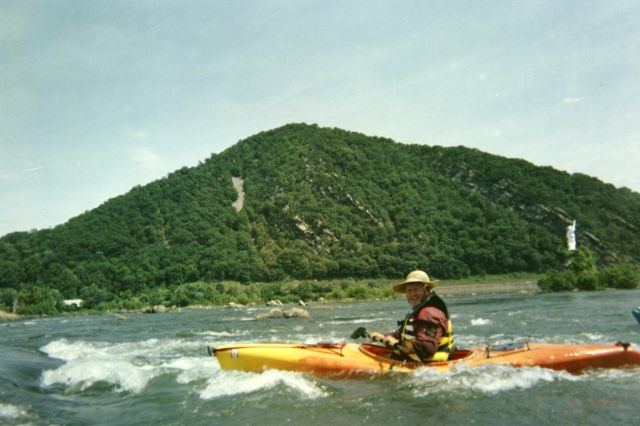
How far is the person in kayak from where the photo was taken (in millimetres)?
7340

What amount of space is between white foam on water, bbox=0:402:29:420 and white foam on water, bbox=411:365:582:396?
18.3 ft

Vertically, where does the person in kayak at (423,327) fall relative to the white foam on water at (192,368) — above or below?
above

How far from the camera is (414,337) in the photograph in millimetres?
7629

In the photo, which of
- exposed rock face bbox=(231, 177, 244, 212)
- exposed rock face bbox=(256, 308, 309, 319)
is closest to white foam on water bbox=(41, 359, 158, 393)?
exposed rock face bbox=(256, 308, 309, 319)

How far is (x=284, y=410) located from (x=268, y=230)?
111 meters

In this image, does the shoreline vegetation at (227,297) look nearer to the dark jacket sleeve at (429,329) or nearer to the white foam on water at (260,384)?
the white foam on water at (260,384)

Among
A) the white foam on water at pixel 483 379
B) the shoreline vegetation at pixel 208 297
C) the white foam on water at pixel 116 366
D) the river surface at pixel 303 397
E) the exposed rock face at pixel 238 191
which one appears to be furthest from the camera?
the exposed rock face at pixel 238 191

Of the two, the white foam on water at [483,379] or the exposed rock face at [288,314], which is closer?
the white foam on water at [483,379]

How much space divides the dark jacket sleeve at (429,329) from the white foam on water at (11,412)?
18.9 ft

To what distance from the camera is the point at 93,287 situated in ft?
227

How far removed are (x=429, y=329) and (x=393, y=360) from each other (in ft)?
3.20

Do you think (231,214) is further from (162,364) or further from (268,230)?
(162,364)

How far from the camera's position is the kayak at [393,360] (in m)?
7.95

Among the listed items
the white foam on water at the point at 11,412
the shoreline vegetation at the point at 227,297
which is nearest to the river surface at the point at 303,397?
the white foam on water at the point at 11,412
